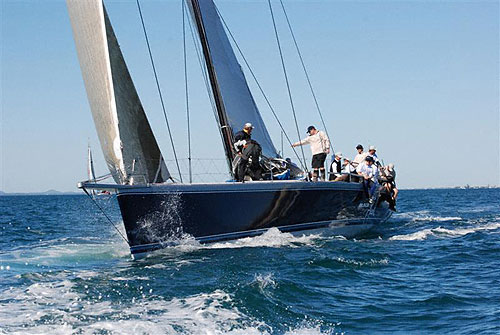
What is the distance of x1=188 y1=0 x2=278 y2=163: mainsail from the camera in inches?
598

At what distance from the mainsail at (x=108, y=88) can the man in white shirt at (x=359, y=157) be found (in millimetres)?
7226

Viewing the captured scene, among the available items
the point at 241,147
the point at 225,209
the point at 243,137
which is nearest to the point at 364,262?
the point at 225,209

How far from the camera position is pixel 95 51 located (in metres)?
11.0

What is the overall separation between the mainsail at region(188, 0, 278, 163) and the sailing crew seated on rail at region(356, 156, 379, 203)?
227 centimetres

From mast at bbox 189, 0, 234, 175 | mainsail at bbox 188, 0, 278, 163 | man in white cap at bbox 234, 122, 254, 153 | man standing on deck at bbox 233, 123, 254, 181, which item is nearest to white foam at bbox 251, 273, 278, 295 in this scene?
man standing on deck at bbox 233, 123, 254, 181

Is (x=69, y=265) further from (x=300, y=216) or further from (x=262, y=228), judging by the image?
(x=300, y=216)

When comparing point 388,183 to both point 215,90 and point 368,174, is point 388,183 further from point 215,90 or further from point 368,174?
point 215,90

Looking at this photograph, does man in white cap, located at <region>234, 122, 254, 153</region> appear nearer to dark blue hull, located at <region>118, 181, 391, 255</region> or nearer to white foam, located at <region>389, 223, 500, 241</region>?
dark blue hull, located at <region>118, 181, 391, 255</region>

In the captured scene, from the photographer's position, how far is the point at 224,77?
15414 mm

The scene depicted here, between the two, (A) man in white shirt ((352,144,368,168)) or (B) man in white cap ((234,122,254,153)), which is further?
(A) man in white shirt ((352,144,368,168))

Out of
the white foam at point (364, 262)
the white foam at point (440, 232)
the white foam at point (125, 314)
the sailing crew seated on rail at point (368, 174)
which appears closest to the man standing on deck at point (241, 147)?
the white foam at point (364, 262)

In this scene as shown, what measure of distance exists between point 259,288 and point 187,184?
3907 millimetres

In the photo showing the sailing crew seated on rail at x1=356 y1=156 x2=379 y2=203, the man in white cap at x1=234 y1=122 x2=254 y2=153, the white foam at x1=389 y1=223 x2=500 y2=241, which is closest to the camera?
the man in white cap at x1=234 y1=122 x2=254 y2=153

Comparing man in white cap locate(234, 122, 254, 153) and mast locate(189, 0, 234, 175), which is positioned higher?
mast locate(189, 0, 234, 175)
